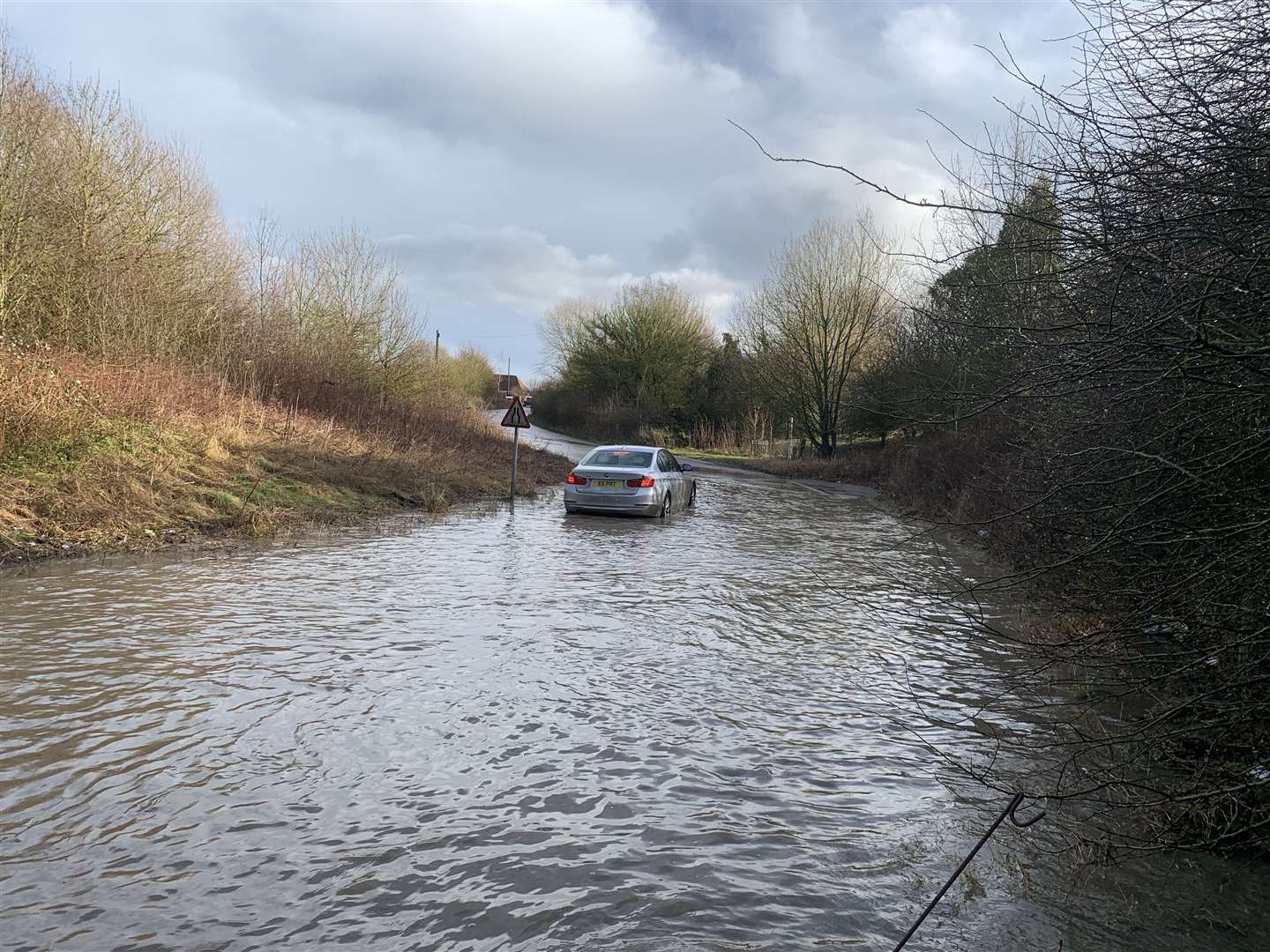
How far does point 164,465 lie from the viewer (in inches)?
541

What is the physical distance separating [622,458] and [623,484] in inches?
42.0

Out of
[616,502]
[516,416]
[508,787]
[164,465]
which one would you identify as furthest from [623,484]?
[508,787]

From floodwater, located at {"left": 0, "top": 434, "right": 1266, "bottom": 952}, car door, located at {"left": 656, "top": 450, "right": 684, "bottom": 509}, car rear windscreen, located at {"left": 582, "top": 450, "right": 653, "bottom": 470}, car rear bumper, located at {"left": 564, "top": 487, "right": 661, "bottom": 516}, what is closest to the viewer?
floodwater, located at {"left": 0, "top": 434, "right": 1266, "bottom": 952}

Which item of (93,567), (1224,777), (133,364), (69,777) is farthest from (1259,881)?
(133,364)

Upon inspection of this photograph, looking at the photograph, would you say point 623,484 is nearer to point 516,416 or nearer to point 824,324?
point 516,416

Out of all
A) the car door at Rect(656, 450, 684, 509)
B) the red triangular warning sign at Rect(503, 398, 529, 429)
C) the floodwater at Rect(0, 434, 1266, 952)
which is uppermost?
the red triangular warning sign at Rect(503, 398, 529, 429)

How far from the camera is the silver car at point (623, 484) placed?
1744 cm

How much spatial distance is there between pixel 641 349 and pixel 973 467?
44934mm

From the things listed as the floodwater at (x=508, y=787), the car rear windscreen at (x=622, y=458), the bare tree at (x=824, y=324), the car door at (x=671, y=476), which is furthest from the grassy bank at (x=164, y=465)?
the bare tree at (x=824, y=324)

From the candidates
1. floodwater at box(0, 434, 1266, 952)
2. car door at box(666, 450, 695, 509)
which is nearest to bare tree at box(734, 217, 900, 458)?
car door at box(666, 450, 695, 509)

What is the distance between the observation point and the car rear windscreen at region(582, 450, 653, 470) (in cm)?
1812

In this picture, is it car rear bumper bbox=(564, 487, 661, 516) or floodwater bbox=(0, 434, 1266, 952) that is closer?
floodwater bbox=(0, 434, 1266, 952)

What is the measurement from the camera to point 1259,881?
12.2ft

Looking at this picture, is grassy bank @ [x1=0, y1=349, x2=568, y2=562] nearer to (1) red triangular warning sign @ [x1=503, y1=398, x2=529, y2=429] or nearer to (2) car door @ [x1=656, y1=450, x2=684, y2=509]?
(1) red triangular warning sign @ [x1=503, y1=398, x2=529, y2=429]
